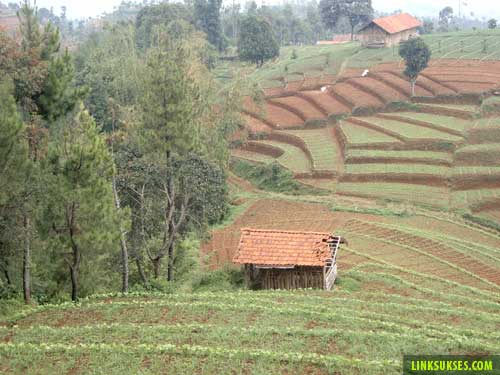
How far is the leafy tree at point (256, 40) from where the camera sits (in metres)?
73.9

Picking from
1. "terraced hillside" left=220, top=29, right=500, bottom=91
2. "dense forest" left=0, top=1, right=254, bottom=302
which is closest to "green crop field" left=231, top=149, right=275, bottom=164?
"terraced hillside" left=220, top=29, right=500, bottom=91

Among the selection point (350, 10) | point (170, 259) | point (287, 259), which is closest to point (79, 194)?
point (170, 259)

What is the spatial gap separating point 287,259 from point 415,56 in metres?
38.8

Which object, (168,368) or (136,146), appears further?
(136,146)

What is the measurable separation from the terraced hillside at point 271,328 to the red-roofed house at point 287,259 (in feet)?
5.30

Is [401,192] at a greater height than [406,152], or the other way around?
[406,152]

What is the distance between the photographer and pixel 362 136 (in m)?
50.8

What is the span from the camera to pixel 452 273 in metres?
29.2

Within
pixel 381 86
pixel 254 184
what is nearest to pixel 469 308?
pixel 254 184

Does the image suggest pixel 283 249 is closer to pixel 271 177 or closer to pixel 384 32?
pixel 271 177

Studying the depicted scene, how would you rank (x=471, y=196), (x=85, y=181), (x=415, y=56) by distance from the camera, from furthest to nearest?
(x=415, y=56) → (x=471, y=196) → (x=85, y=181)

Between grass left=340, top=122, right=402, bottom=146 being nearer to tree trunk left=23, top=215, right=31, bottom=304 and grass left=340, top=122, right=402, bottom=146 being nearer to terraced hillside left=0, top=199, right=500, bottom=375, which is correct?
terraced hillside left=0, top=199, right=500, bottom=375

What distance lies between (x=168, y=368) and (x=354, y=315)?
6.91m

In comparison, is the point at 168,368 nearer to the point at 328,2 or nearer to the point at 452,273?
the point at 452,273
